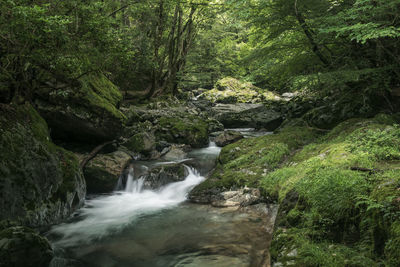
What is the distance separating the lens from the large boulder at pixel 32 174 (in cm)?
508

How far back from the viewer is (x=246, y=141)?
33.4ft

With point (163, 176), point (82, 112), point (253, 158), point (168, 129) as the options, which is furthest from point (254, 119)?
point (82, 112)

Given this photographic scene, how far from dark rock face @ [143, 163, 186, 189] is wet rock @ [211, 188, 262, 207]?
235cm

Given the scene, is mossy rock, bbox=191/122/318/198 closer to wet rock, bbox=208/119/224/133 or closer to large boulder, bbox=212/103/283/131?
wet rock, bbox=208/119/224/133

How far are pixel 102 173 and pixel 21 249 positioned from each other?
4.97m

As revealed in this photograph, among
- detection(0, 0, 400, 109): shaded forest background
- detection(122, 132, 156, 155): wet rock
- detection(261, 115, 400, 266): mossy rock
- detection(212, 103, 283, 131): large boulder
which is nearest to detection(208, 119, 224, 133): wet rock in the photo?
detection(212, 103, 283, 131): large boulder

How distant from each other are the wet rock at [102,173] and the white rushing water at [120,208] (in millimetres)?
401

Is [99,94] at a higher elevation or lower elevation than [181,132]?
higher

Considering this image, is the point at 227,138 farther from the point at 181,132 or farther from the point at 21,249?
the point at 21,249

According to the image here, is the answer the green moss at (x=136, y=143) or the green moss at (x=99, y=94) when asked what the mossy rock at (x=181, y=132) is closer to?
the green moss at (x=136, y=143)

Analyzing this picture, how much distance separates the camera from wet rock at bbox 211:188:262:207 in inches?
264

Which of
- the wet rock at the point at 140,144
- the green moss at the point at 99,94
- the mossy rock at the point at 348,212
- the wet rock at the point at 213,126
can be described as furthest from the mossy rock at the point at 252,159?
the wet rock at the point at 213,126

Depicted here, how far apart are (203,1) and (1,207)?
1612 cm

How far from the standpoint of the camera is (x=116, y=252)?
4910mm
